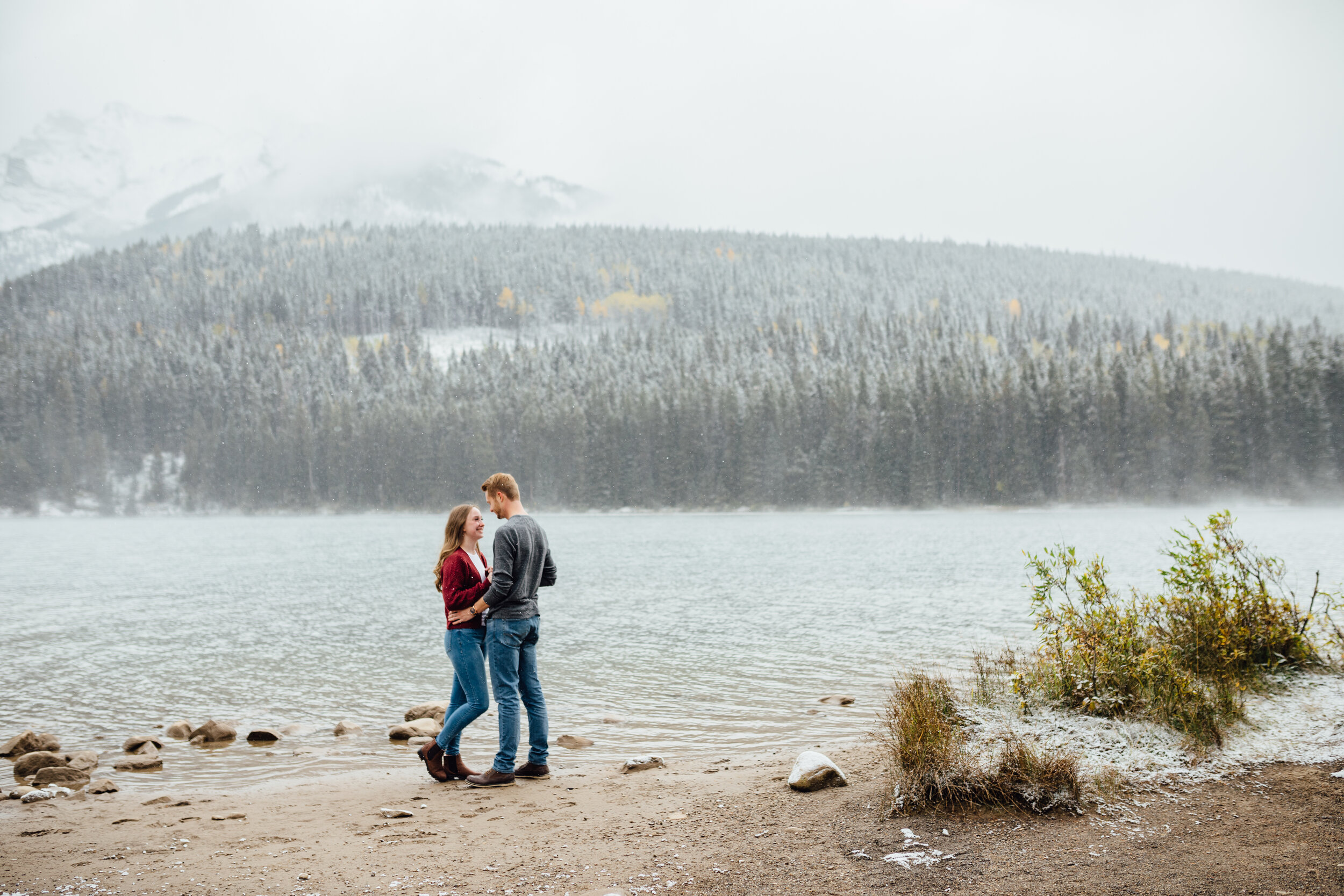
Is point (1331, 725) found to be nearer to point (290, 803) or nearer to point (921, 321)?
point (290, 803)

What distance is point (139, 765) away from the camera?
9.89 m

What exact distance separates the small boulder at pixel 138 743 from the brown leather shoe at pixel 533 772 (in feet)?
17.2

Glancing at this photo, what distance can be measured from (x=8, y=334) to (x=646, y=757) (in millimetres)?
207307

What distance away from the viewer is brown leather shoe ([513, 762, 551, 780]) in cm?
862

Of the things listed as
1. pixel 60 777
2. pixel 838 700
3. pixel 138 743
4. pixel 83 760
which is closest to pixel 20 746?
pixel 138 743

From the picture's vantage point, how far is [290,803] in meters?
8.23

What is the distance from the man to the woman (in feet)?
0.40

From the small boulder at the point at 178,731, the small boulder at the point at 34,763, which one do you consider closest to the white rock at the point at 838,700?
the small boulder at the point at 178,731

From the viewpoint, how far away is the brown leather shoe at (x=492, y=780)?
827cm

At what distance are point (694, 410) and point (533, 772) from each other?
95.5 m

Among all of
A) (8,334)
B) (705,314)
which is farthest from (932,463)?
(8,334)

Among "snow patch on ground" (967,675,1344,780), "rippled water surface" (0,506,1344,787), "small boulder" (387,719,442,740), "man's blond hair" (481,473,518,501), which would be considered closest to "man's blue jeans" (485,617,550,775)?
"man's blond hair" (481,473,518,501)

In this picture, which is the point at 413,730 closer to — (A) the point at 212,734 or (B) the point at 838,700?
(A) the point at 212,734

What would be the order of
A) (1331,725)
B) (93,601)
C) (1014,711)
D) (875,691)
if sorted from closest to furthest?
(1331,725), (1014,711), (875,691), (93,601)
